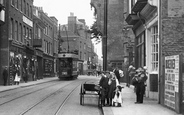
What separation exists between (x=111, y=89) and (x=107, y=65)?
670 inches

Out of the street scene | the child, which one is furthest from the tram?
the child

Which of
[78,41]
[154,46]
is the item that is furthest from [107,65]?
[78,41]

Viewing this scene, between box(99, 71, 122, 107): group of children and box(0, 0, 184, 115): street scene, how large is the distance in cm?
2

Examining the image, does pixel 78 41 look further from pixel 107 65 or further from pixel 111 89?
pixel 111 89

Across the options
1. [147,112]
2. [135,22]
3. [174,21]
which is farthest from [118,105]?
[135,22]

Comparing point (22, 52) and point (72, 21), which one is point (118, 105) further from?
point (72, 21)

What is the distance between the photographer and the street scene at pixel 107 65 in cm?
1127

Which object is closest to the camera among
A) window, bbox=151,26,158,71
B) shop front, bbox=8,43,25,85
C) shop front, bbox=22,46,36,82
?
window, bbox=151,26,158,71

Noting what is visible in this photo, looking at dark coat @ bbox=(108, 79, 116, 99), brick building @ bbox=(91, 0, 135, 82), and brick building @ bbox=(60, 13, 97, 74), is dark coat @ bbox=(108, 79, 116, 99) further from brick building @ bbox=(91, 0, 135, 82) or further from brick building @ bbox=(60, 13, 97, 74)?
brick building @ bbox=(60, 13, 97, 74)

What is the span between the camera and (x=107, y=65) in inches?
1152

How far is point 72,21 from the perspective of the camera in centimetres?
8550

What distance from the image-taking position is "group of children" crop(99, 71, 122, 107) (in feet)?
39.7

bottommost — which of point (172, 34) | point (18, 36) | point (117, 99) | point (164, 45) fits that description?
point (117, 99)

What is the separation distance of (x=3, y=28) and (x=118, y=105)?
18.6 m
